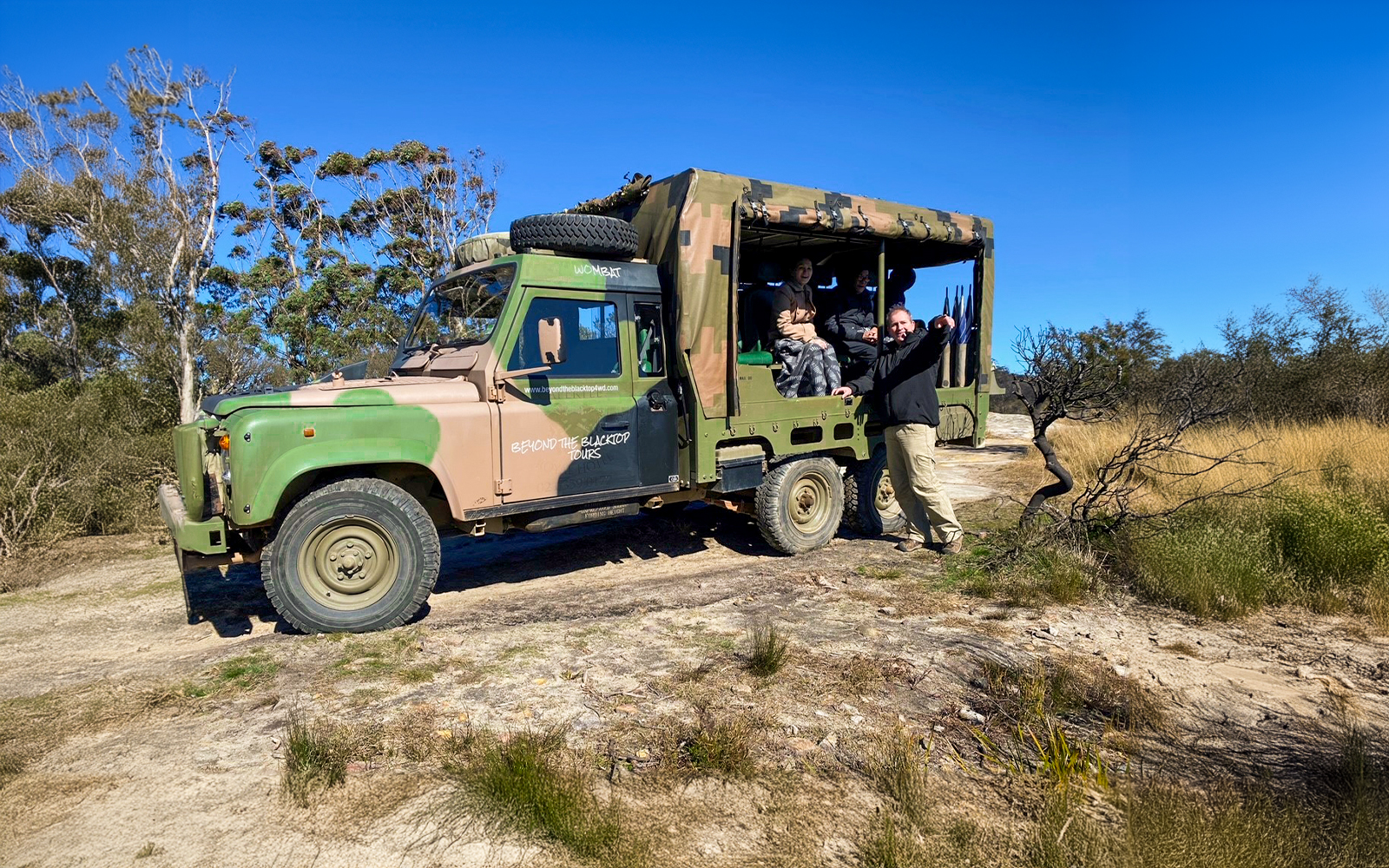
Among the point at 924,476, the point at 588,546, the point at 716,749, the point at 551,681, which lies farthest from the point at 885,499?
the point at 716,749

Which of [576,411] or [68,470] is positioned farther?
[68,470]

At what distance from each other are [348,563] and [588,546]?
2.91m

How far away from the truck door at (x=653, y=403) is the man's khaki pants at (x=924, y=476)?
2.03 metres

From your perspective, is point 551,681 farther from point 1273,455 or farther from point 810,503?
point 1273,455

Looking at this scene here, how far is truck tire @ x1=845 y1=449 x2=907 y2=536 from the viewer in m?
7.74

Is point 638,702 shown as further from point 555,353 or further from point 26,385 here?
point 26,385

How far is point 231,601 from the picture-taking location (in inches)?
226

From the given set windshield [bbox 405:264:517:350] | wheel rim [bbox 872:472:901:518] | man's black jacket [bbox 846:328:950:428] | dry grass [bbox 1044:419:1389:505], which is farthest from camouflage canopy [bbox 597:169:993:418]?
dry grass [bbox 1044:419:1389:505]

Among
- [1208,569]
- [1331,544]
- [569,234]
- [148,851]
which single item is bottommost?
[148,851]

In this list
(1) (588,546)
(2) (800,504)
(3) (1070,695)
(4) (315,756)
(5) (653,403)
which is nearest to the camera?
(4) (315,756)

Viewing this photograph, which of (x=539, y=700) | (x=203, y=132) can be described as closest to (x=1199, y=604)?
(x=539, y=700)

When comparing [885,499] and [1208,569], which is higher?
[885,499]

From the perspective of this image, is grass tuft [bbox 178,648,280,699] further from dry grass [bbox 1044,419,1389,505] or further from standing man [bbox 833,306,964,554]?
dry grass [bbox 1044,419,1389,505]

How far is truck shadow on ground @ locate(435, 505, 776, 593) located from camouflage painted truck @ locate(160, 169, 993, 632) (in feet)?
2.59
